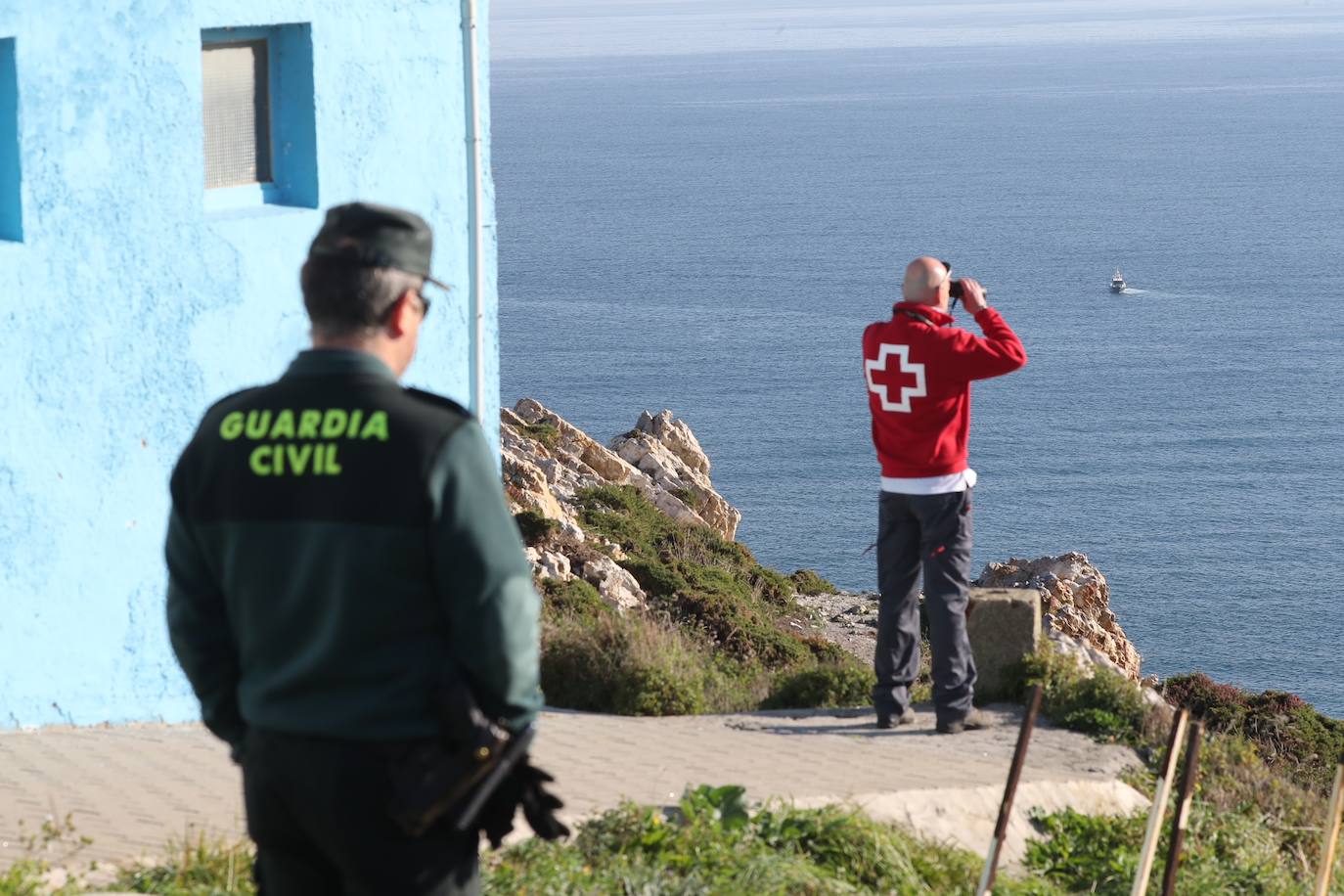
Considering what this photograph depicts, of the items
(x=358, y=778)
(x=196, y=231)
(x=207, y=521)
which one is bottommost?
(x=358, y=778)

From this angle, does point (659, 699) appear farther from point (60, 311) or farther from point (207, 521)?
point (207, 521)

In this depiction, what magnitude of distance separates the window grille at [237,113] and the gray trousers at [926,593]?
3.86 meters

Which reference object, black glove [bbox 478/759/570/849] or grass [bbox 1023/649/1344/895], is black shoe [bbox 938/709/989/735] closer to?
grass [bbox 1023/649/1344/895]

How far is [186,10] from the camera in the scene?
813 centimetres

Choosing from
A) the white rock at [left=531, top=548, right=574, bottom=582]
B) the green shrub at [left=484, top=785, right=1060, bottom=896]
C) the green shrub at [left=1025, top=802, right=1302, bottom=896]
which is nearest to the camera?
the green shrub at [left=484, top=785, right=1060, bottom=896]

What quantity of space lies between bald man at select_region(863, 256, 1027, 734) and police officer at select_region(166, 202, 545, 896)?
424cm

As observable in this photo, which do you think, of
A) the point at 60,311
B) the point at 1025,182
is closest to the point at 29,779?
the point at 60,311

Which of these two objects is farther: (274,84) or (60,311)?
(274,84)

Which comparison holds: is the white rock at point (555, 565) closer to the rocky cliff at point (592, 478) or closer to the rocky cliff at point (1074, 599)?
the rocky cliff at point (592, 478)

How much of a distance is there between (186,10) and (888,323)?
3.76 metres

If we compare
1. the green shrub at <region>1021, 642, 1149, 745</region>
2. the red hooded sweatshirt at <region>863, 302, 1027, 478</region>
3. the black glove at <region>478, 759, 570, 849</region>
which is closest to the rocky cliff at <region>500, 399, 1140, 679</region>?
the green shrub at <region>1021, 642, 1149, 745</region>

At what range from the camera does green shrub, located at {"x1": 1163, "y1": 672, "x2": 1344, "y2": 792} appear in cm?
1925

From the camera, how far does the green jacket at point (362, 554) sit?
2799mm

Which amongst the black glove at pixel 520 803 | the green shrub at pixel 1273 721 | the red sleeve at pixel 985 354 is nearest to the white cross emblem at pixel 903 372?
the red sleeve at pixel 985 354
